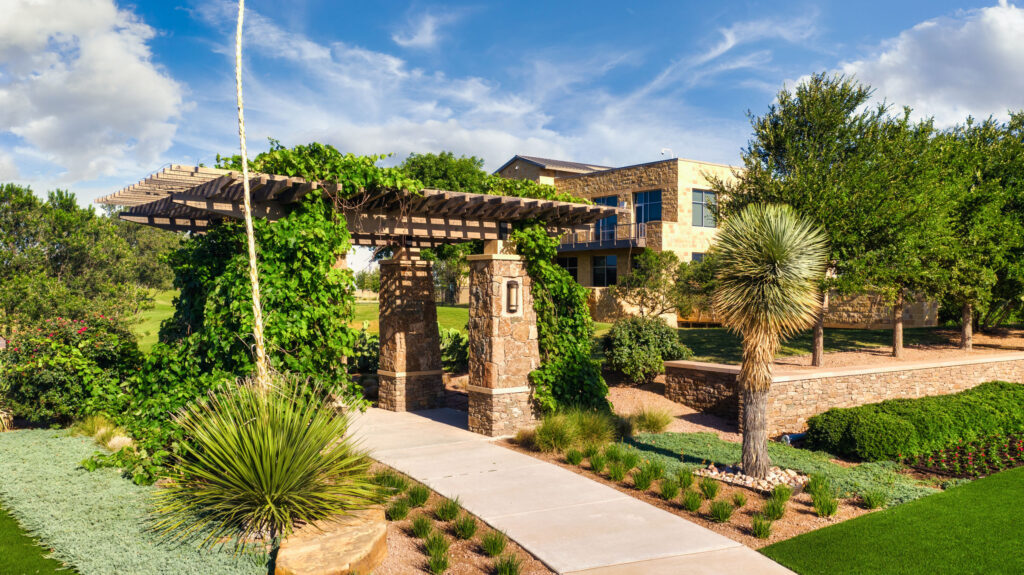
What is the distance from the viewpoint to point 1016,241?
64.5 ft

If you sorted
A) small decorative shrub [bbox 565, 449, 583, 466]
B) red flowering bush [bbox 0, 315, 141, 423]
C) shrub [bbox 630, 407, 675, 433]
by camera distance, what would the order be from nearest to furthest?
small decorative shrub [bbox 565, 449, 583, 466], red flowering bush [bbox 0, 315, 141, 423], shrub [bbox 630, 407, 675, 433]

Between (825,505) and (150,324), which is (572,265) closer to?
(150,324)

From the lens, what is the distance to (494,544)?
5.79 m

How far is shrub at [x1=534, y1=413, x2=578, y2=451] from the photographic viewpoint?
377 inches

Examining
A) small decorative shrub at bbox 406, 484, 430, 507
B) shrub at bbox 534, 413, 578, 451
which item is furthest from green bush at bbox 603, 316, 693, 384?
small decorative shrub at bbox 406, 484, 430, 507

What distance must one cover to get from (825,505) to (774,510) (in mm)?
618

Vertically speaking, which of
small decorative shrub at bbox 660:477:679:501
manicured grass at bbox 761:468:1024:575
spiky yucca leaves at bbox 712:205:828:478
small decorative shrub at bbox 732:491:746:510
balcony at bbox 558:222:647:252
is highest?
balcony at bbox 558:222:647:252

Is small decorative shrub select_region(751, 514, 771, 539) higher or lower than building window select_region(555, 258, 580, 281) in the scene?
lower

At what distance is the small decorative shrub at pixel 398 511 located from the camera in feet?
21.6

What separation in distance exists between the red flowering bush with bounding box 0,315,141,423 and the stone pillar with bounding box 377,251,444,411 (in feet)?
14.5

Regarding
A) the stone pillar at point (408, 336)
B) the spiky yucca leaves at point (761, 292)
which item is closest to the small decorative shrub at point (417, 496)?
the spiky yucca leaves at point (761, 292)

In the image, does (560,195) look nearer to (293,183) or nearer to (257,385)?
(293,183)

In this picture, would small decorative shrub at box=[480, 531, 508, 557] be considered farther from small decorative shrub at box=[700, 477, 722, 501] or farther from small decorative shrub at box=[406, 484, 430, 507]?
small decorative shrub at box=[700, 477, 722, 501]

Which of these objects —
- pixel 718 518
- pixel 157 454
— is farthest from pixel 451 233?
pixel 718 518
